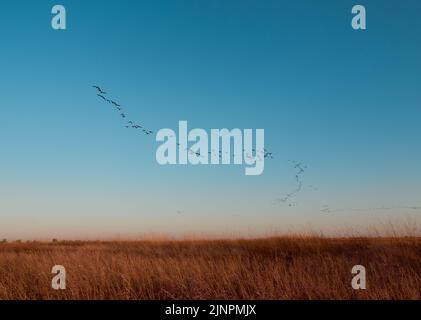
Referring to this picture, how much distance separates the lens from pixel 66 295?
8.03m

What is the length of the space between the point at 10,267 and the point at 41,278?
261cm

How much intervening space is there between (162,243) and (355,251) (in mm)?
11414

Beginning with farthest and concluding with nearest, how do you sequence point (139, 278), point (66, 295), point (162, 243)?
point (162, 243), point (139, 278), point (66, 295)
